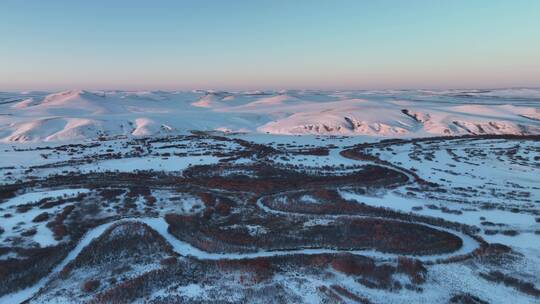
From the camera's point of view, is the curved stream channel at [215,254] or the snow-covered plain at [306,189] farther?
the curved stream channel at [215,254]

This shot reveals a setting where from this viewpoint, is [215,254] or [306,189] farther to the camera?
[306,189]

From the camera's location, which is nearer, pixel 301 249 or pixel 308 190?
pixel 301 249

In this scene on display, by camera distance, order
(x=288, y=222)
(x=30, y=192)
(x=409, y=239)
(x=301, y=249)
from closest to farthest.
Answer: (x=301, y=249) < (x=409, y=239) < (x=288, y=222) < (x=30, y=192)

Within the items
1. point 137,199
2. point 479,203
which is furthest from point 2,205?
point 479,203

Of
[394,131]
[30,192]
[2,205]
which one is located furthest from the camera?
[394,131]

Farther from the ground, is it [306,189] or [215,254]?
[215,254]

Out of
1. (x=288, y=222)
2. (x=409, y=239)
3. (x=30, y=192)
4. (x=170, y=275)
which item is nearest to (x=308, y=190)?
(x=288, y=222)

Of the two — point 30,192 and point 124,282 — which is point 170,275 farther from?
point 30,192

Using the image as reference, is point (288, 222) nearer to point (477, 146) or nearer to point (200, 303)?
point (200, 303)

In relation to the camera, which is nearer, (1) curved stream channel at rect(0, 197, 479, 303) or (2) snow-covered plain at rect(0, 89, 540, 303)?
(2) snow-covered plain at rect(0, 89, 540, 303)
